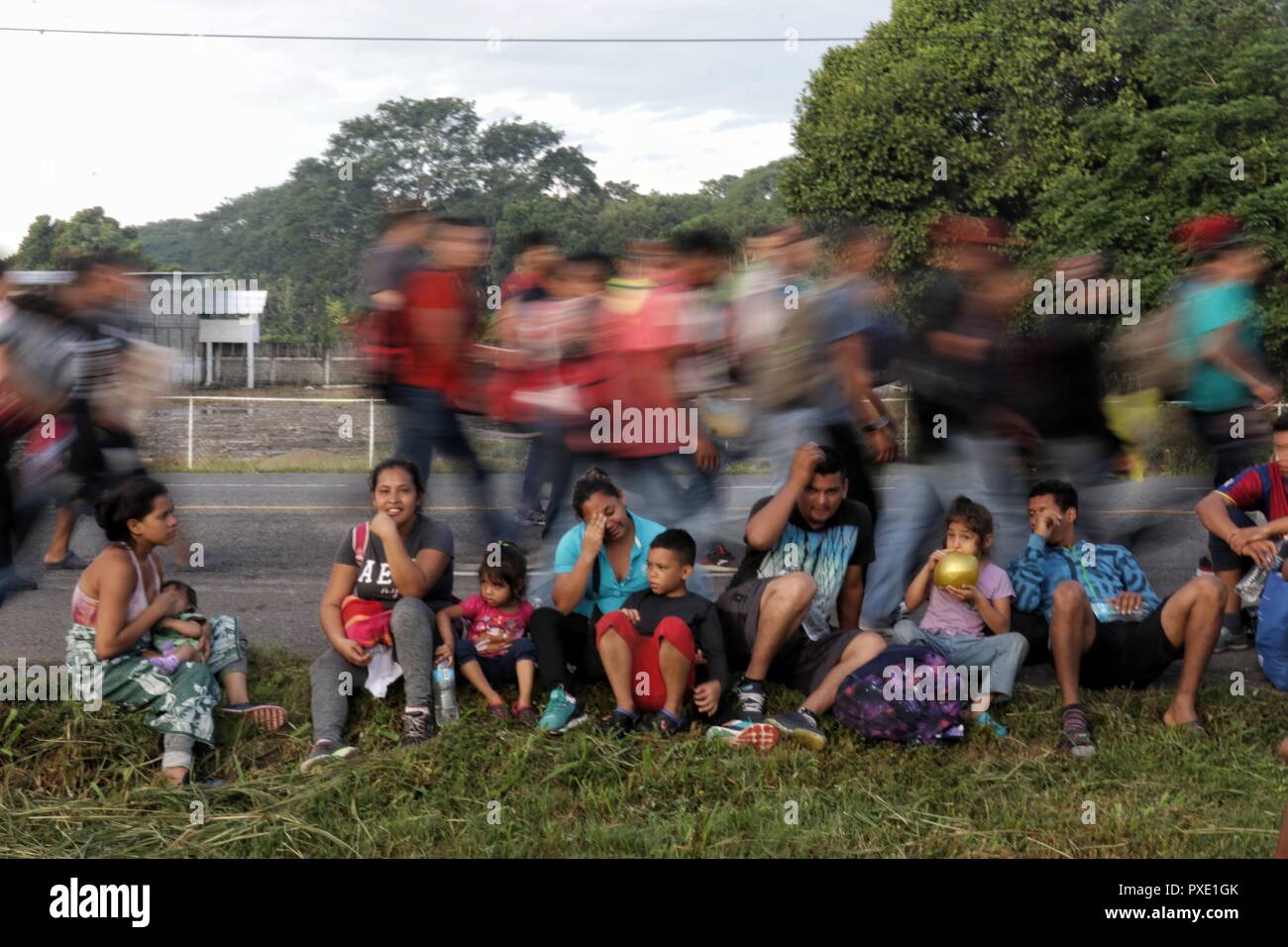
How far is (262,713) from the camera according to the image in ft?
17.1

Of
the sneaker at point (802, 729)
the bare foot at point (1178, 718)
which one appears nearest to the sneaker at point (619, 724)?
the sneaker at point (802, 729)

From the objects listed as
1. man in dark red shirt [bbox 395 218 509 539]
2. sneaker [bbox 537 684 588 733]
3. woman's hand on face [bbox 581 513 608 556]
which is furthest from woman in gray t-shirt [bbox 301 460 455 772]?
man in dark red shirt [bbox 395 218 509 539]

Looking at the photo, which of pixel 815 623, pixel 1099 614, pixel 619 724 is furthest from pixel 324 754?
pixel 1099 614

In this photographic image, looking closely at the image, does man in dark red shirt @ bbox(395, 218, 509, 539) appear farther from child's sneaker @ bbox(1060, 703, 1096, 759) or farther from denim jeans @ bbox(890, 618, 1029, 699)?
child's sneaker @ bbox(1060, 703, 1096, 759)

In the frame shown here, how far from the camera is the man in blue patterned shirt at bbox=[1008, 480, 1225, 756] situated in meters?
5.29

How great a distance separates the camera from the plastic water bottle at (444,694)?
17.0 ft

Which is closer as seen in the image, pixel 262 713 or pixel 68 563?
pixel 262 713

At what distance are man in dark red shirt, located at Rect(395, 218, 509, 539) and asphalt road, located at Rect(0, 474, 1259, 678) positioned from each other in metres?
0.42

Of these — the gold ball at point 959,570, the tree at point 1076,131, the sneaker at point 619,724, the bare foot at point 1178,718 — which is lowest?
the bare foot at point 1178,718

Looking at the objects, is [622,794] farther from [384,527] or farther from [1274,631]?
[1274,631]

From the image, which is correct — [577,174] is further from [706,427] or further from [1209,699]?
[1209,699]

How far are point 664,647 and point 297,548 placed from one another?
13.8ft

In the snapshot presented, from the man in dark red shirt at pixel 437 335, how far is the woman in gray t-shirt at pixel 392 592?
2.48 feet

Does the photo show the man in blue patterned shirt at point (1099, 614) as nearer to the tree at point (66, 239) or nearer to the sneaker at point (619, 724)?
the sneaker at point (619, 724)
